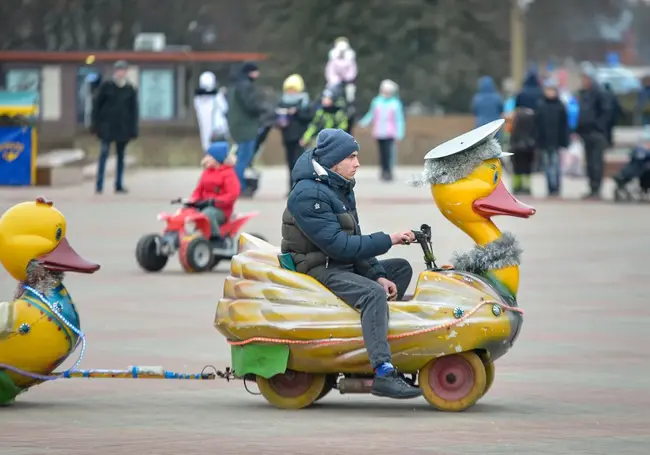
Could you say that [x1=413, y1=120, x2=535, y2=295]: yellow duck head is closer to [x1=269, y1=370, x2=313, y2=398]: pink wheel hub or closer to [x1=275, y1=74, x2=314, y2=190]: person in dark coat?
[x1=269, y1=370, x2=313, y2=398]: pink wheel hub

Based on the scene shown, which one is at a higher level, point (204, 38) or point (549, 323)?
point (204, 38)

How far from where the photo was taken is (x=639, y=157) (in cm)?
2672

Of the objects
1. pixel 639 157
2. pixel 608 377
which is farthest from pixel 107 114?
pixel 608 377

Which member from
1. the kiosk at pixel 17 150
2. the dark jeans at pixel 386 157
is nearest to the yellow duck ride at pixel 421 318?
the kiosk at pixel 17 150

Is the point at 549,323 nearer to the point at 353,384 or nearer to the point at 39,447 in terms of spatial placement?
the point at 353,384

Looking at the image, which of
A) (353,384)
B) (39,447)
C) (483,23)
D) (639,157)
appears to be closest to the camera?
(39,447)

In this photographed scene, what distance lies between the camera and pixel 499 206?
979cm

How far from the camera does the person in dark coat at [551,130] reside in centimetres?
2805

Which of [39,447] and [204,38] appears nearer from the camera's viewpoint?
[39,447]

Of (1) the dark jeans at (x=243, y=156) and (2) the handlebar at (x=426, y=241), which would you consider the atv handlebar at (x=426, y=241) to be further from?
(1) the dark jeans at (x=243, y=156)

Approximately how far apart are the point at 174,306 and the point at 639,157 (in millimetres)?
13425

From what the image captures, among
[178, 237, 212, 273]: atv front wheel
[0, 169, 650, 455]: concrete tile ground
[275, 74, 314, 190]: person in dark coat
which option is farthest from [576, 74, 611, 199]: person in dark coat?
[178, 237, 212, 273]: atv front wheel

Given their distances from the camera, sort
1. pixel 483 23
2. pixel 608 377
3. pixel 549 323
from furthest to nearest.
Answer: pixel 483 23 < pixel 549 323 < pixel 608 377

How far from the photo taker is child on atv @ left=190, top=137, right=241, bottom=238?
17.1 metres
